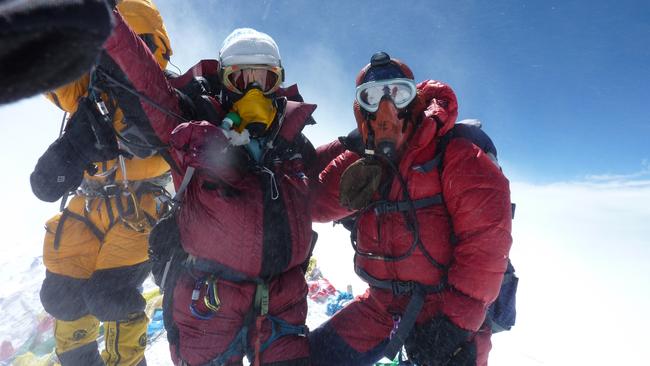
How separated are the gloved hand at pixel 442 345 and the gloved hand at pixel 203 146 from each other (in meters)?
1.76

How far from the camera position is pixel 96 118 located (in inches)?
97.3

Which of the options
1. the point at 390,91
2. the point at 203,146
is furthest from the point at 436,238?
the point at 203,146

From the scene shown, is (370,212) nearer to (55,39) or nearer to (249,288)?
(249,288)

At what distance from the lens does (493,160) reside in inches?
107

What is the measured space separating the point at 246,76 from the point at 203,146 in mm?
791

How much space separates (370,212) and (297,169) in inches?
26.5

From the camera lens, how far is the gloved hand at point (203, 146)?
→ 86.4 inches

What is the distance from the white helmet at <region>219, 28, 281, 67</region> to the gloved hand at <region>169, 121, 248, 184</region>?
0.66 meters

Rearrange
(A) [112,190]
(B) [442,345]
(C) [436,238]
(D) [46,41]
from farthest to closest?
(A) [112,190], (C) [436,238], (B) [442,345], (D) [46,41]

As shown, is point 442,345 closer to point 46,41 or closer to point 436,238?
point 436,238

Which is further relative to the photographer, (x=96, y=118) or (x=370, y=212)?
(x=370, y=212)

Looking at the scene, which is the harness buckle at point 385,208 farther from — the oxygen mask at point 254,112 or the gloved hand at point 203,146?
the gloved hand at point 203,146

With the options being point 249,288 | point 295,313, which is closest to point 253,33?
point 249,288

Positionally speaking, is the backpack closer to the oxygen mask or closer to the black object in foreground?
the oxygen mask
